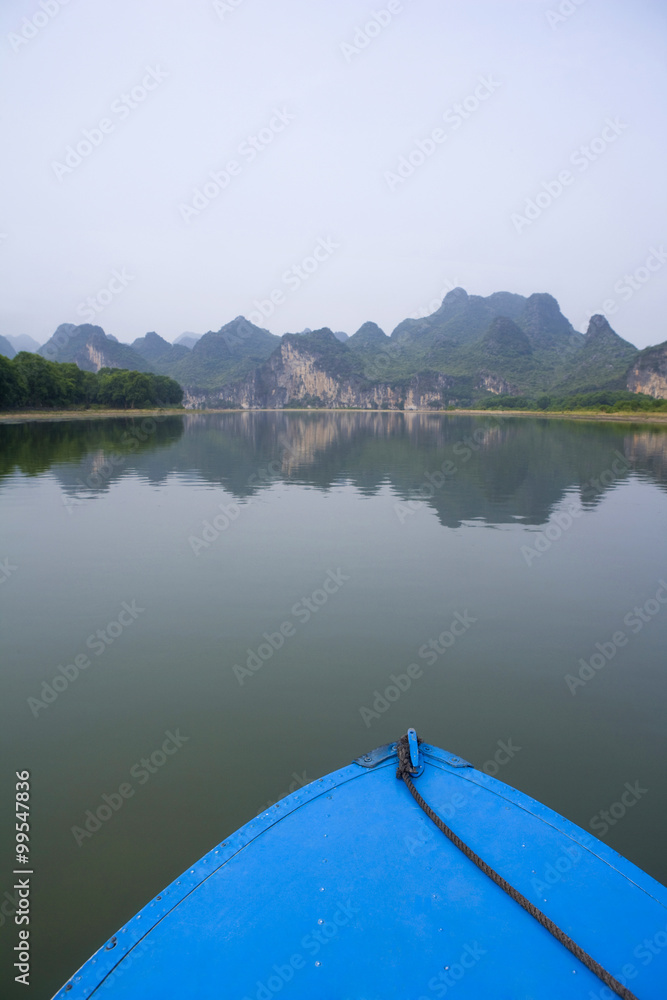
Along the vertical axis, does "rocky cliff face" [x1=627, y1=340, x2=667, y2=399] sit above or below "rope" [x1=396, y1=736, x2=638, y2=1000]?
above

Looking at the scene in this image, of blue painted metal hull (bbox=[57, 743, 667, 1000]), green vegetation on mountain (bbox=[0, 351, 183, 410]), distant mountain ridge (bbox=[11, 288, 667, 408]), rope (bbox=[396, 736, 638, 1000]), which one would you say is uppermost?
distant mountain ridge (bbox=[11, 288, 667, 408])

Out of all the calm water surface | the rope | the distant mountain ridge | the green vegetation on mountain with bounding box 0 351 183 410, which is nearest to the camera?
the rope

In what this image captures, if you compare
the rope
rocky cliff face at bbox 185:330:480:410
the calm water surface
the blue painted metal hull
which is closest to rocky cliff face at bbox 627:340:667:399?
rocky cliff face at bbox 185:330:480:410

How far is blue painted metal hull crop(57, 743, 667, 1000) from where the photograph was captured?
6.12 ft

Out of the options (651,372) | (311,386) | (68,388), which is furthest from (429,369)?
(68,388)

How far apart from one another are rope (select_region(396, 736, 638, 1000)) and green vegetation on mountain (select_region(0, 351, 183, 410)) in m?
58.3

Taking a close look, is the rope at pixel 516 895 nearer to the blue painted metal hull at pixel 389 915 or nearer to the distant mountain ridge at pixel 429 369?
the blue painted metal hull at pixel 389 915

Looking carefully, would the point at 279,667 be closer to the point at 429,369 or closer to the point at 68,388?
the point at 68,388

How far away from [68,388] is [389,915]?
7487 centimetres

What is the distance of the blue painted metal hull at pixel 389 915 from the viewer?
6.12 feet

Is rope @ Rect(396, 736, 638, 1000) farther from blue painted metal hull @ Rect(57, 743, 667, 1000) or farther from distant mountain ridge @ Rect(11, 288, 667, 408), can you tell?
distant mountain ridge @ Rect(11, 288, 667, 408)

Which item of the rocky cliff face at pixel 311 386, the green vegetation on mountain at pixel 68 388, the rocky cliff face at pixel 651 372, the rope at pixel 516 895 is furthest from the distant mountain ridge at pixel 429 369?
the rope at pixel 516 895

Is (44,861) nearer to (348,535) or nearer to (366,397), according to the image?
(348,535)

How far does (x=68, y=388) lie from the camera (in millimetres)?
66188
